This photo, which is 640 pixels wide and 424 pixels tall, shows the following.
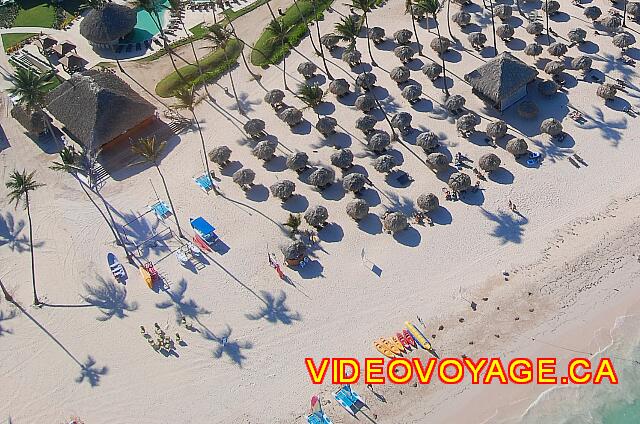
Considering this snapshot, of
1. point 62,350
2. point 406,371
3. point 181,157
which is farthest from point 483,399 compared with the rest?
point 181,157

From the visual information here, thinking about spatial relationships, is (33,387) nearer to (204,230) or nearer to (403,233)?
(204,230)

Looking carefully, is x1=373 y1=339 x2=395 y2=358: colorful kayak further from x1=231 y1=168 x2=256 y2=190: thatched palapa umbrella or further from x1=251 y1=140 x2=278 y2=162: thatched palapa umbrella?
x1=251 y1=140 x2=278 y2=162: thatched palapa umbrella

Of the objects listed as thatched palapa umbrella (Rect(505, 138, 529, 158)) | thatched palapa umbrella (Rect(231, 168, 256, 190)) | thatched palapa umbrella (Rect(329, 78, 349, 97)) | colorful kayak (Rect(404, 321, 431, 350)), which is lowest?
colorful kayak (Rect(404, 321, 431, 350))

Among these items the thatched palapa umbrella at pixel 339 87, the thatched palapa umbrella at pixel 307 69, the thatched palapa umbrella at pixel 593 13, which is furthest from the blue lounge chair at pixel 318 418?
the thatched palapa umbrella at pixel 593 13

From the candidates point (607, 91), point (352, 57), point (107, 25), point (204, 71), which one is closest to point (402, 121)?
point (352, 57)

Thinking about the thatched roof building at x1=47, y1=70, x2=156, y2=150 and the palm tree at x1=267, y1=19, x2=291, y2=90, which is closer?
the thatched roof building at x1=47, y1=70, x2=156, y2=150

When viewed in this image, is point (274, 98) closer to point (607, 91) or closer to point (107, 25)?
point (107, 25)

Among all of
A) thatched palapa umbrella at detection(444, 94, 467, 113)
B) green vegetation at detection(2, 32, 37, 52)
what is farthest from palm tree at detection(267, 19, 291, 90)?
green vegetation at detection(2, 32, 37, 52)
